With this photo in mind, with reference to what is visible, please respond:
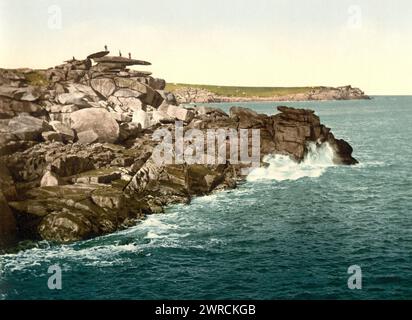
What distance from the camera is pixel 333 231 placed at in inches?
1563

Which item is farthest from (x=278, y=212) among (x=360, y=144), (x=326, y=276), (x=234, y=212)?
(x=360, y=144)

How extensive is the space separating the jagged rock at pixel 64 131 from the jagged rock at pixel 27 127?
47.4 inches

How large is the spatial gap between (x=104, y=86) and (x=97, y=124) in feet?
66.4

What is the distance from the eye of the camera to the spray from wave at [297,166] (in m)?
63.2

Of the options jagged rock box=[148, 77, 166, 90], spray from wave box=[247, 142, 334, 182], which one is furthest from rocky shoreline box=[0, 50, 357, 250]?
spray from wave box=[247, 142, 334, 182]

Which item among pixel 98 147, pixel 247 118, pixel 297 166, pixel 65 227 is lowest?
pixel 65 227

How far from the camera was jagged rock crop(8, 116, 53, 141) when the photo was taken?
54781mm

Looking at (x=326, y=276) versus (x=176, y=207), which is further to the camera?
(x=176, y=207)

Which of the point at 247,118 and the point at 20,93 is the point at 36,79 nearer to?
the point at 20,93

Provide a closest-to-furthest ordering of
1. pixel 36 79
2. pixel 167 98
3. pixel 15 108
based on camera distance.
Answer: pixel 15 108, pixel 36 79, pixel 167 98

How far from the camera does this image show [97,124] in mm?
61281

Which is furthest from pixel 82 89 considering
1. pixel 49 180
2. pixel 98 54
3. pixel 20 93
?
pixel 49 180

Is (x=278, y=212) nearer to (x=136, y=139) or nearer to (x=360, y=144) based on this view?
(x=136, y=139)
